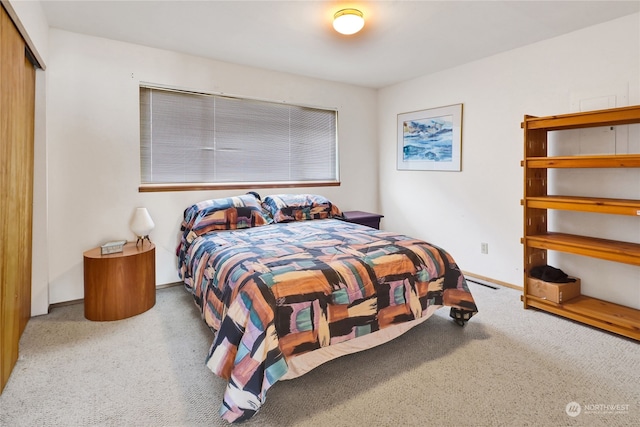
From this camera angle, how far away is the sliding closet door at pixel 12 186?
1.84 metres

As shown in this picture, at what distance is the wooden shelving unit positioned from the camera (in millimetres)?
2342

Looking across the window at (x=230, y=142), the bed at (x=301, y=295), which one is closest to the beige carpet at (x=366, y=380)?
the bed at (x=301, y=295)

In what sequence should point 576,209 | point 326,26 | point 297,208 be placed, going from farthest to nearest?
point 297,208, point 326,26, point 576,209

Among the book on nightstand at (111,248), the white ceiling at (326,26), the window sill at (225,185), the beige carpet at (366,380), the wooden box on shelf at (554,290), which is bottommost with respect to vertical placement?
the beige carpet at (366,380)

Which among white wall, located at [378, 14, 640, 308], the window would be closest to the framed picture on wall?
white wall, located at [378, 14, 640, 308]

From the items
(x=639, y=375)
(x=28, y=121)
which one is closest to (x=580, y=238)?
(x=639, y=375)

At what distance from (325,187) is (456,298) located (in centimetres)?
236

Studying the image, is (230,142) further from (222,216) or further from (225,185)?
(222,216)

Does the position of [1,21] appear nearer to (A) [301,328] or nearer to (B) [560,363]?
(A) [301,328]

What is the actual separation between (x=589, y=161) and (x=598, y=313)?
3.62 ft

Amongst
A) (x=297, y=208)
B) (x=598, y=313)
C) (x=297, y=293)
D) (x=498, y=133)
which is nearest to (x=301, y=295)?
(x=297, y=293)

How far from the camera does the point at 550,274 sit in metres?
2.85

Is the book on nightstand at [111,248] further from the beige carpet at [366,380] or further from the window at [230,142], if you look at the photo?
the window at [230,142]

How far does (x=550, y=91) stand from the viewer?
3053 mm
